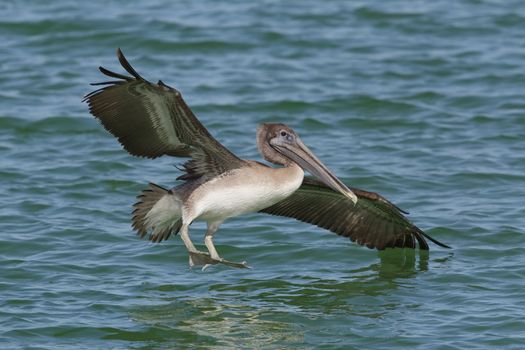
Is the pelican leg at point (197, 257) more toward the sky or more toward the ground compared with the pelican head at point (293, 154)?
more toward the ground

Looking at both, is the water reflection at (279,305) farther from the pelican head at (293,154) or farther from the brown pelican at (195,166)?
the pelican head at (293,154)

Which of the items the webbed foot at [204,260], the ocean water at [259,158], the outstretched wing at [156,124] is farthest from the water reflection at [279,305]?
the outstretched wing at [156,124]

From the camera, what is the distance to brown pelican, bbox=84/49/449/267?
9312 millimetres

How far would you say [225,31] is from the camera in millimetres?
18641

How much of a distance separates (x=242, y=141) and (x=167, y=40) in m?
4.44

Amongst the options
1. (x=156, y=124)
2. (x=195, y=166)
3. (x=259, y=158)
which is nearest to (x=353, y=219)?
(x=195, y=166)

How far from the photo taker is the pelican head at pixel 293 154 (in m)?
9.94

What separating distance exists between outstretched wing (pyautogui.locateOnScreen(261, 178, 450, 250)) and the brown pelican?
45 centimetres

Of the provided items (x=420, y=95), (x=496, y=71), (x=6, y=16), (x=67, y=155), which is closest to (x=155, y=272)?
(x=67, y=155)

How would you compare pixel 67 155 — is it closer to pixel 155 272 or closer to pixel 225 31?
pixel 155 272

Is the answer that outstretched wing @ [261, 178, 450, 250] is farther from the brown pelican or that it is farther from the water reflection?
the brown pelican

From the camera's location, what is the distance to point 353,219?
36.8 feet

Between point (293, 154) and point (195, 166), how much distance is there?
33.1 inches

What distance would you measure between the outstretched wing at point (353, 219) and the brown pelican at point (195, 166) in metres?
0.45
